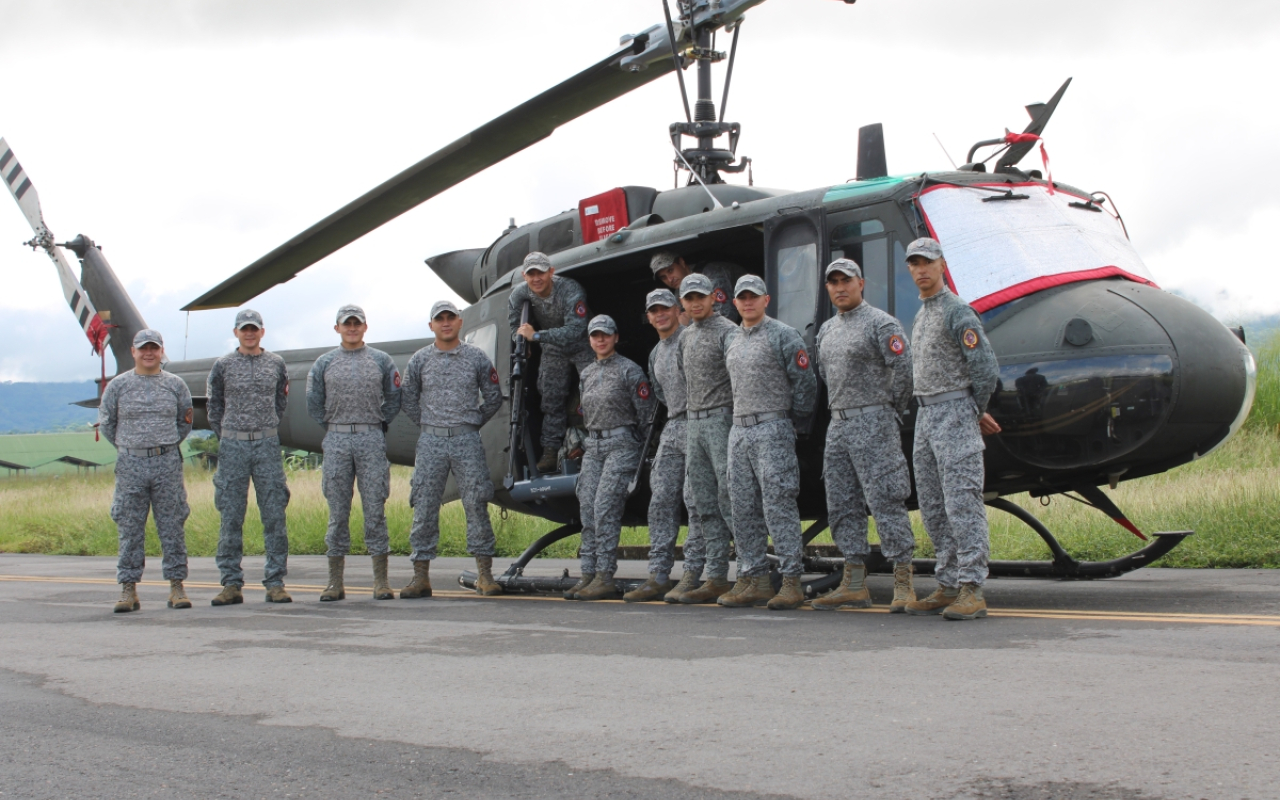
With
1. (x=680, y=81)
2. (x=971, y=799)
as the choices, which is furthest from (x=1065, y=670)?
(x=680, y=81)

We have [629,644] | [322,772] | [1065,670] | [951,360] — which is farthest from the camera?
[951,360]

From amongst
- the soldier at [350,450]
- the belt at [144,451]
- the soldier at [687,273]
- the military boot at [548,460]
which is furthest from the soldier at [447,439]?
the belt at [144,451]

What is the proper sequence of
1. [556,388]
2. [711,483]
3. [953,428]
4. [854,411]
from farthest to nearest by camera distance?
[556,388]
[711,483]
[854,411]
[953,428]

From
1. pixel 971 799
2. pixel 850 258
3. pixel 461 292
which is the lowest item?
pixel 971 799

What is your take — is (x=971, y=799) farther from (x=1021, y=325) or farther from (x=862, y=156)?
(x=862, y=156)

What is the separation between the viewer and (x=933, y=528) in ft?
19.2

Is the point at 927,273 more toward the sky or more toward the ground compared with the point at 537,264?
more toward the ground

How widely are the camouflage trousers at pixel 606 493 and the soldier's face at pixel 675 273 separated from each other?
3.29 ft

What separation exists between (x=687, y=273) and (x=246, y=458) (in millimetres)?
3151

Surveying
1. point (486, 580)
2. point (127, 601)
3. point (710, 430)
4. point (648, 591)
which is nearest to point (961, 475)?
point (710, 430)

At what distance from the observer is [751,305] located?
6.43 m

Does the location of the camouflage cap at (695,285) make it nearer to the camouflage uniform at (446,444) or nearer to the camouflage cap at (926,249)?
the camouflage cap at (926,249)

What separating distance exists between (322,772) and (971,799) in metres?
1.63

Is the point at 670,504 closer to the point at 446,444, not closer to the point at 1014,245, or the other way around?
the point at 446,444
